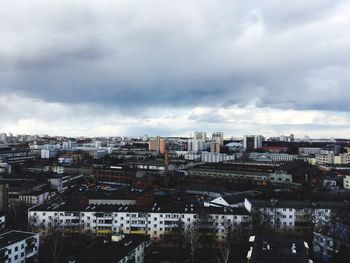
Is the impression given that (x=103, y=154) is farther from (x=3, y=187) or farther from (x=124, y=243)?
(x=124, y=243)

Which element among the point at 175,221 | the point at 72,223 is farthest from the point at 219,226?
the point at 72,223

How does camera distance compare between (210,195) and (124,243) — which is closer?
(124,243)

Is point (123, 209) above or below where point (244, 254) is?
above

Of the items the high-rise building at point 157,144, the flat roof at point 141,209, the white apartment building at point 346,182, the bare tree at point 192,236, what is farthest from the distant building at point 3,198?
the high-rise building at point 157,144

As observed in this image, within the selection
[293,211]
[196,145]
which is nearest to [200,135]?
[196,145]

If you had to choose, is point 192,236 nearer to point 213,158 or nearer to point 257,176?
point 257,176

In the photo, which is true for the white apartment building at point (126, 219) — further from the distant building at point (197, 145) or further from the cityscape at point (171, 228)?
the distant building at point (197, 145)
